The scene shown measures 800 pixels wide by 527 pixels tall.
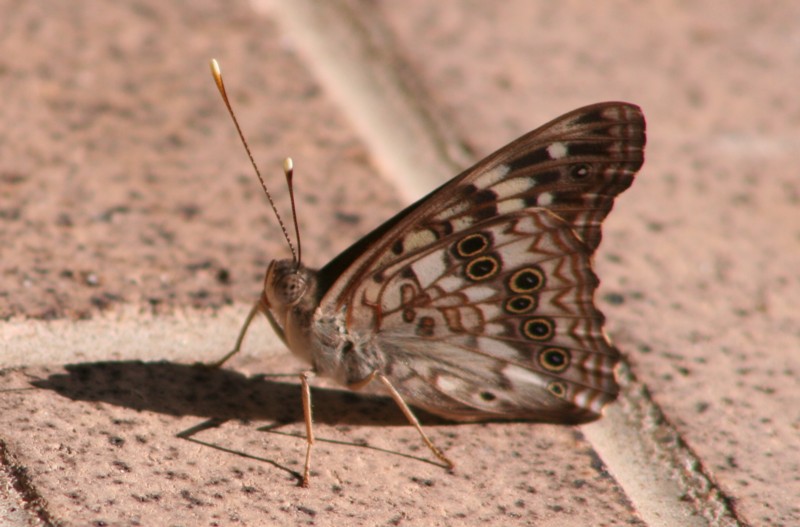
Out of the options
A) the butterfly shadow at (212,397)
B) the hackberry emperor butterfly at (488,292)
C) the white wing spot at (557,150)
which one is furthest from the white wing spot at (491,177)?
the butterfly shadow at (212,397)

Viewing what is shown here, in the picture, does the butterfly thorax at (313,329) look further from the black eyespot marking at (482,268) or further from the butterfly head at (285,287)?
the black eyespot marking at (482,268)

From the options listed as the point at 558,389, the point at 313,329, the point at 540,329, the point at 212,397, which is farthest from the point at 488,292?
the point at 212,397

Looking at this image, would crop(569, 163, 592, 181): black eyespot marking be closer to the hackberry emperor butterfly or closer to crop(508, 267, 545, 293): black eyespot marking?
the hackberry emperor butterfly

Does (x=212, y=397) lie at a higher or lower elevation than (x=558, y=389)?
lower

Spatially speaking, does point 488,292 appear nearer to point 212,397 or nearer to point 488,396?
point 488,396

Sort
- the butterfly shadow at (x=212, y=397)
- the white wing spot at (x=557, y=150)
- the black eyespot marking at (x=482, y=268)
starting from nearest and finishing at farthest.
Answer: the butterfly shadow at (x=212, y=397), the white wing spot at (x=557, y=150), the black eyespot marking at (x=482, y=268)

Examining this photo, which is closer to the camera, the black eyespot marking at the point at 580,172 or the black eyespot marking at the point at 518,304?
the black eyespot marking at the point at 580,172

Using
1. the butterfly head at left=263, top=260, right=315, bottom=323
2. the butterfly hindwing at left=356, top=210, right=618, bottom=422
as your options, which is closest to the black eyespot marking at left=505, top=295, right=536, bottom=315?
the butterfly hindwing at left=356, top=210, right=618, bottom=422
